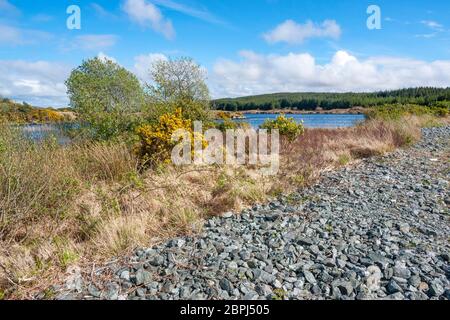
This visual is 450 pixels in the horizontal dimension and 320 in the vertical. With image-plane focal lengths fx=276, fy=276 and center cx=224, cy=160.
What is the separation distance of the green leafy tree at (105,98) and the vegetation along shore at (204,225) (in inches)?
A: 46.6

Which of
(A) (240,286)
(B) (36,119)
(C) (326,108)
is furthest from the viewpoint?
(C) (326,108)

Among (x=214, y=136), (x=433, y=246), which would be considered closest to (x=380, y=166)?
(x=433, y=246)

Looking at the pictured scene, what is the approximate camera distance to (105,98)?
11664 mm

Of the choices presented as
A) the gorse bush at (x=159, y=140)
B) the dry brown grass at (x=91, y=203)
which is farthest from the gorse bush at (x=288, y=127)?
the gorse bush at (x=159, y=140)

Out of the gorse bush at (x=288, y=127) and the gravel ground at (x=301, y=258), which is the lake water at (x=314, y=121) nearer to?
the gorse bush at (x=288, y=127)

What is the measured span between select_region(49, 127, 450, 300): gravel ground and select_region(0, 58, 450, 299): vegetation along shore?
0.04 ft

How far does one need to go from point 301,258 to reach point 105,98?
11141mm

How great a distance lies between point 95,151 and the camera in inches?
233

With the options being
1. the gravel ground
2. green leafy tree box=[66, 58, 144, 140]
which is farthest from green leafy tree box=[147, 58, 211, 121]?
the gravel ground

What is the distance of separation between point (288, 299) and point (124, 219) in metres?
2.24

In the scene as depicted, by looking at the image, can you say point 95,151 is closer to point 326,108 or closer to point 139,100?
point 139,100

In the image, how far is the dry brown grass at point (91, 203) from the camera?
2932 millimetres

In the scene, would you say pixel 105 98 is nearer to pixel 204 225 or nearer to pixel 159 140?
pixel 159 140

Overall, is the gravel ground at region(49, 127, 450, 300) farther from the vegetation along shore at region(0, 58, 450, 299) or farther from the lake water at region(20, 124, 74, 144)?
the lake water at region(20, 124, 74, 144)
